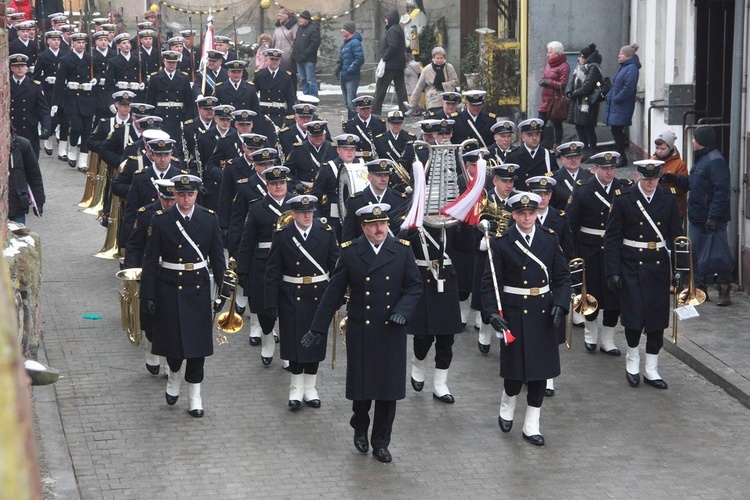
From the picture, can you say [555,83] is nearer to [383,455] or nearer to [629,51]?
[629,51]

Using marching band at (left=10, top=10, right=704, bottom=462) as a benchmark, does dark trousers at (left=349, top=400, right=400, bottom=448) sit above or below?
below

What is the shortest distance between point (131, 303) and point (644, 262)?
4.28m

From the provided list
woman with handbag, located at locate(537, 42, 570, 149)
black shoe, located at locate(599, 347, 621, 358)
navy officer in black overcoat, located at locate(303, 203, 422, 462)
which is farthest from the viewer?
woman with handbag, located at locate(537, 42, 570, 149)

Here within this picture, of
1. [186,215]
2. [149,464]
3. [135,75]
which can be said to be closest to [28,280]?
[186,215]

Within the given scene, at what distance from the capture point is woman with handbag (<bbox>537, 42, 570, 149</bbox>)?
1897 centimetres

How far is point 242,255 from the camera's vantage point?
995cm

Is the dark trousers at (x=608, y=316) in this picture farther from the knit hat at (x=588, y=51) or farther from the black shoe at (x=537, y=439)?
the knit hat at (x=588, y=51)

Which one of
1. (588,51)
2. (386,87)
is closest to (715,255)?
(588,51)

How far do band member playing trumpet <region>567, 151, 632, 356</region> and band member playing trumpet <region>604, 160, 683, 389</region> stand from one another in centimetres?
62

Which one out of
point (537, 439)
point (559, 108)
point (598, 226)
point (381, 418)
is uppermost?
point (559, 108)

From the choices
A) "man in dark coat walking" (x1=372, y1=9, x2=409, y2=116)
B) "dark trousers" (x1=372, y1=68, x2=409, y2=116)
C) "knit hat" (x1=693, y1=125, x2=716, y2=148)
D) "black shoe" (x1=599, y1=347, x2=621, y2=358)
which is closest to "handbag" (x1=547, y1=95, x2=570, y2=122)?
"man in dark coat walking" (x1=372, y1=9, x2=409, y2=116)

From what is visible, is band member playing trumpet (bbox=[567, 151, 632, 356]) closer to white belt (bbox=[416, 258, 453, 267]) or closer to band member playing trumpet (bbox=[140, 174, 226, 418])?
white belt (bbox=[416, 258, 453, 267])

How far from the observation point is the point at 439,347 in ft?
30.7

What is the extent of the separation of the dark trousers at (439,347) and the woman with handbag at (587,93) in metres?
→ 9.45
